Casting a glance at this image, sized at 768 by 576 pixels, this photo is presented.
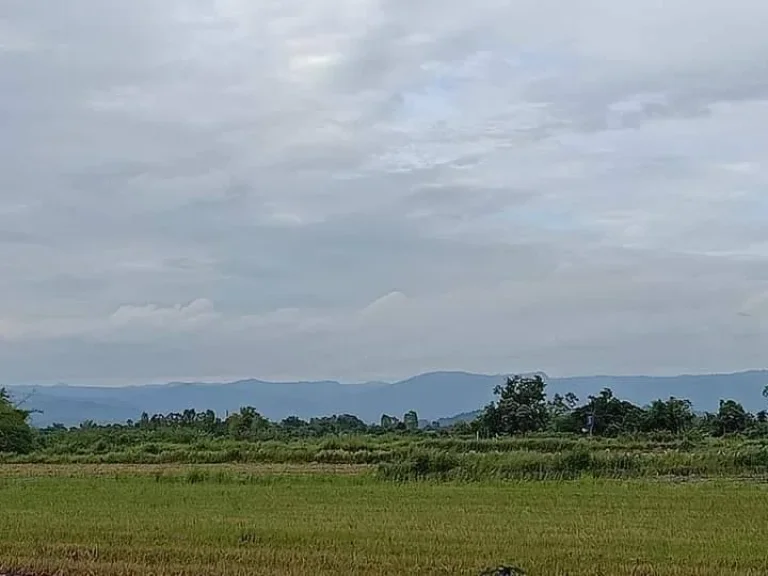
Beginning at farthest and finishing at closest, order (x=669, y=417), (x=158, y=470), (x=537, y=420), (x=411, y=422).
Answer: (x=411, y=422)
(x=537, y=420)
(x=669, y=417)
(x=158, y=470)

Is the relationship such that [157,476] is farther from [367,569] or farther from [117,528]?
[367,569]

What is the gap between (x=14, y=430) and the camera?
52375 millimetres

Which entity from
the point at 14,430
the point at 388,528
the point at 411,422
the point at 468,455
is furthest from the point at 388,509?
the point at 411,422

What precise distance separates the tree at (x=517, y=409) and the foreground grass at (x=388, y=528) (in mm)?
27186

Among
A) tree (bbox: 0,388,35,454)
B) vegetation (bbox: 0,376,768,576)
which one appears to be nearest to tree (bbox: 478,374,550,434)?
vegetation (bbox: 0,376,768,576)

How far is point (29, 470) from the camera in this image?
3931 centimetres

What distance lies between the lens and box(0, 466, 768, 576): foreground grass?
43.6 ft

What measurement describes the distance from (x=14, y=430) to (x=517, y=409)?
87.1ft

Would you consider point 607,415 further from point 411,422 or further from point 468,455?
point 468,455

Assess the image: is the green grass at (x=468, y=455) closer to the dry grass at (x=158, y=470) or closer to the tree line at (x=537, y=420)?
the dry grass at (x=158, y=470)

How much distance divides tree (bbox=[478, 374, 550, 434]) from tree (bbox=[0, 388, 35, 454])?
24.3 metres

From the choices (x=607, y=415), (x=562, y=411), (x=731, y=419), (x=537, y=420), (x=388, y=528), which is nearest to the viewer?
(x=388, y=528)

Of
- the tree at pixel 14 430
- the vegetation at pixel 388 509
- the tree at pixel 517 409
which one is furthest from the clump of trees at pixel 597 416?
the tree at pixel 14 430

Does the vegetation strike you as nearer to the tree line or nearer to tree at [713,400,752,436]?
tree at [713,400,752,436]
